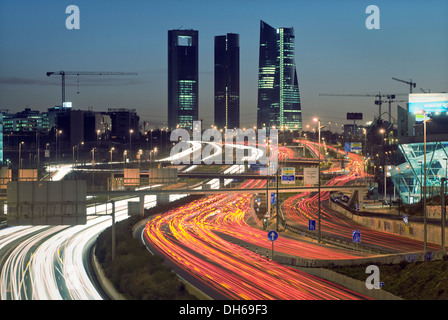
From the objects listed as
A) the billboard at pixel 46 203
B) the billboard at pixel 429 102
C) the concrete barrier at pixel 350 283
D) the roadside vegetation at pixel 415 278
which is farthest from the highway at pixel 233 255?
the billboard at pixel 429 102

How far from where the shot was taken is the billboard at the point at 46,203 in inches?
1713

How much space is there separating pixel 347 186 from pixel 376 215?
26.2 feet

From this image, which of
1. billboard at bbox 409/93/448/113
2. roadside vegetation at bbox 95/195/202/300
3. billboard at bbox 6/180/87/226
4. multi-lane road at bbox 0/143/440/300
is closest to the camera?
roadside vegetation at bbox 95/195/202/300

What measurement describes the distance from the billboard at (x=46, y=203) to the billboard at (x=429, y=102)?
78.7m

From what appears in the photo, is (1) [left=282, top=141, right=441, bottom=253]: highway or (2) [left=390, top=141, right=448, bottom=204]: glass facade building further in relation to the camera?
(2) [left=390, top=141, right=448, bottom=204]: glass facade building

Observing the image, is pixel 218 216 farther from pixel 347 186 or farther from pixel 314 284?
pixel 314 284

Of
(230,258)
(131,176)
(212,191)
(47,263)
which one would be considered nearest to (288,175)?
(212,191)

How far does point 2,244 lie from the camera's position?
5662 centimetres

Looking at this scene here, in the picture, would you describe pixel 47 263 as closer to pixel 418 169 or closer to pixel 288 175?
pixel 288 175

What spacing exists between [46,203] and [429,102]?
83827 mm

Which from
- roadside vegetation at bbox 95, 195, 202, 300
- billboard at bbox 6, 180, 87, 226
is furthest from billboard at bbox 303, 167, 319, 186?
billboard at bbox 6, 180, 87, 226

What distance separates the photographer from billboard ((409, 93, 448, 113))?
359 ft

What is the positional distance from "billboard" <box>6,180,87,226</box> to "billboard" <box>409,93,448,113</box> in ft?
258

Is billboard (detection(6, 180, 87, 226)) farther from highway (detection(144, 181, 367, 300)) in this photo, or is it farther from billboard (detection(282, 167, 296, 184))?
billboard (detection(282, 167, 296, 184))
